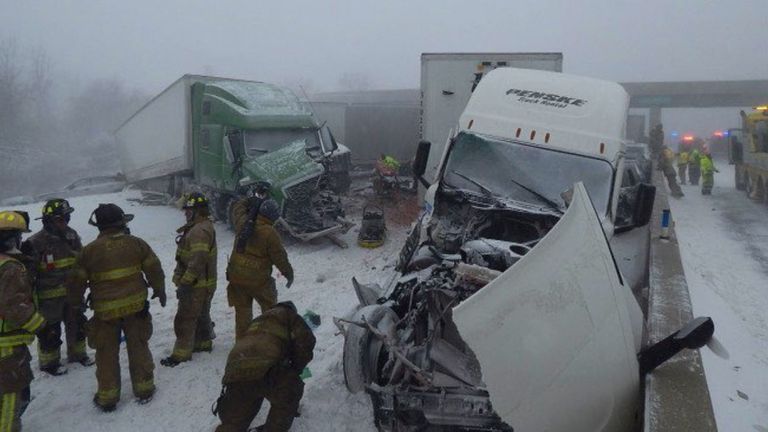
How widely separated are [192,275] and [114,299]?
82 cm

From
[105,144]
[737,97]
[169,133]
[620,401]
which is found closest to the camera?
[620,401]

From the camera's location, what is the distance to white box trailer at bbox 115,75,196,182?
12.2 metres

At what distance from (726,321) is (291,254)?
663cm

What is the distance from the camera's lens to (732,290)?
7.71m

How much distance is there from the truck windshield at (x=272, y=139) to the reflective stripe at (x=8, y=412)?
7292mm

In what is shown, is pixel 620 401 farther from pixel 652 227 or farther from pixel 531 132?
pixel 652 227

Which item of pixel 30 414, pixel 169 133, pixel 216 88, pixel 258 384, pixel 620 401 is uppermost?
pixel 216 88

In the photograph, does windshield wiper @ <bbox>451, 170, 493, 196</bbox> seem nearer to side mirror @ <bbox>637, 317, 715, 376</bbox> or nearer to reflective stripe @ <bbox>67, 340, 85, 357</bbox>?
side mirror @ <bbox>637, 317, 715, 376</bbox>

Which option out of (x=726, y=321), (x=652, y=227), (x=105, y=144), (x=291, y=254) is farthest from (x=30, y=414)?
(x=105, y=144)

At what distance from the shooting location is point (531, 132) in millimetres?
6426

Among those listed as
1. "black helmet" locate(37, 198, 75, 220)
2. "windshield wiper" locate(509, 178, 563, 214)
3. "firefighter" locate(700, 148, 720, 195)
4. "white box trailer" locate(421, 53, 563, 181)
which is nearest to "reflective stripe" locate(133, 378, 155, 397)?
"black helmet" locate(37, 198, 75, 220)

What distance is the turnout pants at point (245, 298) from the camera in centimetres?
545

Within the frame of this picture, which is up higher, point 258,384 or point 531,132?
point 531,132

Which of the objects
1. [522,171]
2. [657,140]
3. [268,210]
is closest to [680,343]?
[522,171]
